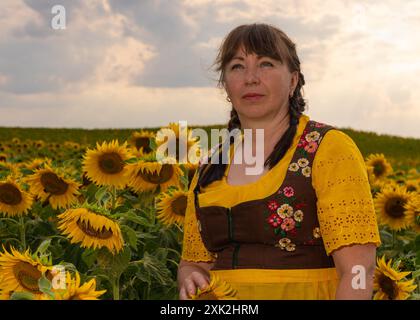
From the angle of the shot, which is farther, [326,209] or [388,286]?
[388,286]

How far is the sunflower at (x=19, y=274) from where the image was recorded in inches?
100

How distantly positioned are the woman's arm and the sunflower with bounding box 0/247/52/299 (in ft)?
4.11

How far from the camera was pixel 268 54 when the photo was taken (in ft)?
10.9

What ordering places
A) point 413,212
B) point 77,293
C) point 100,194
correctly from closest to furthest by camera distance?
1. point 77,293
2. point 100,194
3. point 413,212

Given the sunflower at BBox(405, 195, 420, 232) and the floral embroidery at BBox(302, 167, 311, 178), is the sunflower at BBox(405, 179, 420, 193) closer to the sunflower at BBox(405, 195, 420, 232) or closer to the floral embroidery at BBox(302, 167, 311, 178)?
the sunflower at BBox(405, 195, 420, 232)

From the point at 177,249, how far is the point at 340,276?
2.28m

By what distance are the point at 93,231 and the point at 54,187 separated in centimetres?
219

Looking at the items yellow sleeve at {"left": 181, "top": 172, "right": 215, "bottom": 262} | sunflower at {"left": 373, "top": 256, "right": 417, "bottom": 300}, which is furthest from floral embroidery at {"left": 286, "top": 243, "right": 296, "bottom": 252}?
yellow sleeve at {"left": 181, "top": 172, "right": 215, "bottom": 262}

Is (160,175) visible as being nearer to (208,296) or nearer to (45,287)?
(208,296)

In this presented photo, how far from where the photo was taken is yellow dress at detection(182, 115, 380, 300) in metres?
2.98

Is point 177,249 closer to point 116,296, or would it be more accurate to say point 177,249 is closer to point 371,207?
point 116,296

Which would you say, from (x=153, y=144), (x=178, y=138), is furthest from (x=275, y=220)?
(x=178, y=138)

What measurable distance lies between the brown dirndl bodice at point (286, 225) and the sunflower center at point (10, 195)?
2.67 metres

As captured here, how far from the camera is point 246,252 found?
3.19 m
